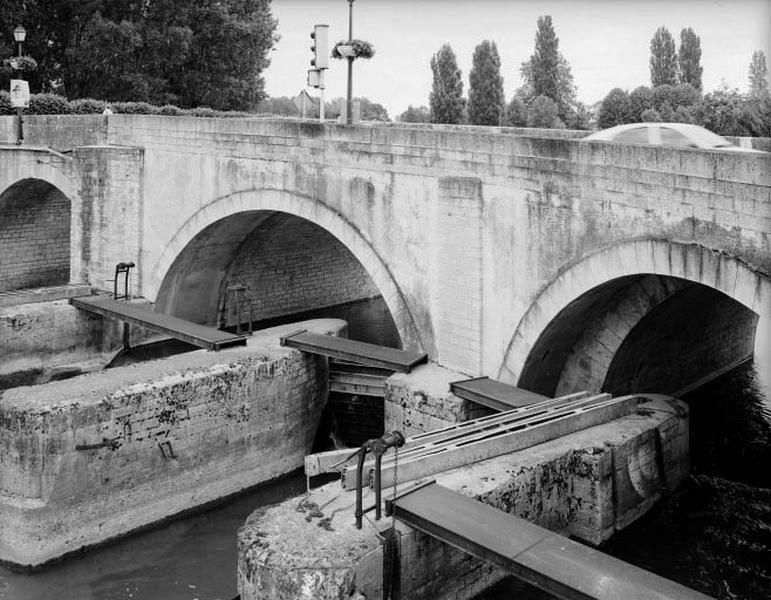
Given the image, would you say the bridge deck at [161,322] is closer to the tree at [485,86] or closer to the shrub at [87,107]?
the shrub at [87,107]

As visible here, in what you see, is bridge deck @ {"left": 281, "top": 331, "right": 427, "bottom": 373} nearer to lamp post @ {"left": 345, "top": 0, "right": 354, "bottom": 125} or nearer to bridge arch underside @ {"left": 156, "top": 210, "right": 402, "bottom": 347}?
bridge arch underside @ {"left": 156, "top": 210, "right": 402, "bottom": 347}

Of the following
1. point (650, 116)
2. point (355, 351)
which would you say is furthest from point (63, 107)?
point (650, 116)

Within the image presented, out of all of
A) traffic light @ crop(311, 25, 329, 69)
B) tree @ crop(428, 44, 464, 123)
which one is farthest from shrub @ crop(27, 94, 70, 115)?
tree @ crop(428, 44, 464, 123)

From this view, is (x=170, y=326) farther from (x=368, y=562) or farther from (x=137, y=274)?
(x=368, y=562)

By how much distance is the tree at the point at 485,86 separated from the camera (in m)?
43.8

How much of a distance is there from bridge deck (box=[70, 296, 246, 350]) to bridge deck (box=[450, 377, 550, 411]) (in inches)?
169

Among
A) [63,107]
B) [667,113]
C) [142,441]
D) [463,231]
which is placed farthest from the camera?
[667,113]

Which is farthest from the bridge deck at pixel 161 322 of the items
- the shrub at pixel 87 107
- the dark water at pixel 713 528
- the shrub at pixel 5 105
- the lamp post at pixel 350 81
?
the shrub at pixel 5 105

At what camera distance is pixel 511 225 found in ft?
40.2

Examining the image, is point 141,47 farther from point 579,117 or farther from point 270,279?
point 579,117

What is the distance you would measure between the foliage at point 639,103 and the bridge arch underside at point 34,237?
60.7ft

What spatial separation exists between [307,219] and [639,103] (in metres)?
18.6

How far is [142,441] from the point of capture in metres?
12.2

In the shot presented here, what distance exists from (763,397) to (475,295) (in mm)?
7612
